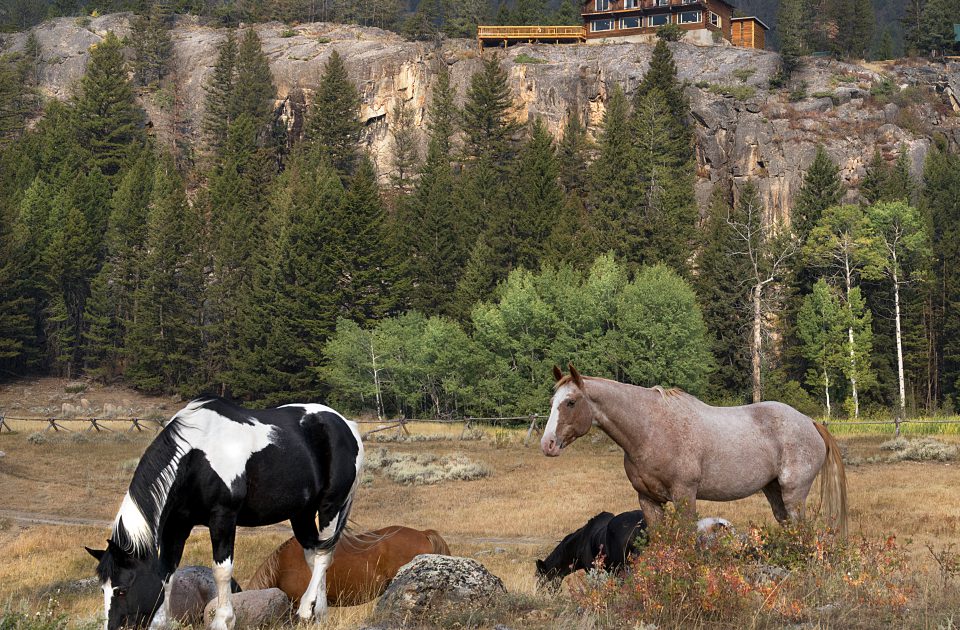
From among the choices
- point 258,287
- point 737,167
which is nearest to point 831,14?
point 737,167

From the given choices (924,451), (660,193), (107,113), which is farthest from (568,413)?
(107,113)

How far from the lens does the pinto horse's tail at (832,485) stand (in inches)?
381

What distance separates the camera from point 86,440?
44500mm

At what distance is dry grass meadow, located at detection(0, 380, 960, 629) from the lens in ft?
32.9

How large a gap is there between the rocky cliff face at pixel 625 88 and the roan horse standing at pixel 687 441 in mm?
85967

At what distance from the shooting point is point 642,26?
379 ft

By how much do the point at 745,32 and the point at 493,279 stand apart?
6697 cm

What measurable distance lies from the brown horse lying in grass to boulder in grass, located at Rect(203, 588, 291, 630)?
2.93ft

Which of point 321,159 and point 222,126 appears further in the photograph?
point 222,126

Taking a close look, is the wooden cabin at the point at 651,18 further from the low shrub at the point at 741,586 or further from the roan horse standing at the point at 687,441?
the low shrub at the point at 741,586

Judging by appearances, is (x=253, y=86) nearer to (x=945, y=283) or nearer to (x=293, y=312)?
(x=293, y=312)

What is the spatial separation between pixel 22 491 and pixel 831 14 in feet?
438

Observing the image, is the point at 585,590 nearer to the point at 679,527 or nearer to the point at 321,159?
the point at 679,527

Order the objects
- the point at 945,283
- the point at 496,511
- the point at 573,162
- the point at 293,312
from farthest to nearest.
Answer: the point at 573,162 → the point at 945,283 → the point at 293,312 → the point at 496,511
